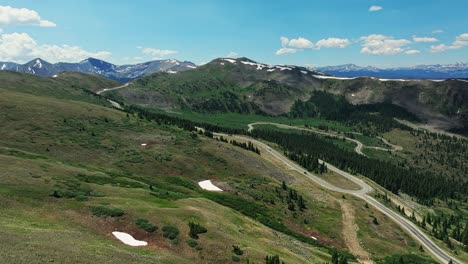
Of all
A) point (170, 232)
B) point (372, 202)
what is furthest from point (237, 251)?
point (372, 202)

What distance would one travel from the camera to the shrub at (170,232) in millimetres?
47719

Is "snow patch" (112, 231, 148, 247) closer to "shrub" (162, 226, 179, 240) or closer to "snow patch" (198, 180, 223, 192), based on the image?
"shrub" (162, 226, 179, 240)

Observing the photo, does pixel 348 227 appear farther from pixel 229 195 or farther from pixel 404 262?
pixel 229 195

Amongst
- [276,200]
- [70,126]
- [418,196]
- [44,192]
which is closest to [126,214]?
[44,192]

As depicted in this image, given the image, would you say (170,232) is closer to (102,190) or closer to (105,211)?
(105,211)

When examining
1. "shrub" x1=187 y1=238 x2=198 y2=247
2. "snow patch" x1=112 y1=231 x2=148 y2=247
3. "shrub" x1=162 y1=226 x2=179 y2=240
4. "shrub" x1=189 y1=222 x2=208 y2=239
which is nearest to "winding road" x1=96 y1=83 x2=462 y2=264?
"shrub" x1=189 y1=222 x2=208 y2=239

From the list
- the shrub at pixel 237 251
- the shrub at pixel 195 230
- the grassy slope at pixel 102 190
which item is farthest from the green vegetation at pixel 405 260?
the shrub at pixel 195 230

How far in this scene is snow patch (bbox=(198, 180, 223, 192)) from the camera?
10535 centimetres

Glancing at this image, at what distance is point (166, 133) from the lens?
485 ft

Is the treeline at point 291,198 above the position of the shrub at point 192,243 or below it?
below

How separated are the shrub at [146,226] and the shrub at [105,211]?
122 inches

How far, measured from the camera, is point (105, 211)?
50.0m

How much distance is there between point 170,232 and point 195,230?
336cm

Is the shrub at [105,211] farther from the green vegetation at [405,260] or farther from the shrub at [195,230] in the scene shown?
the green vegetation at [405,260]
